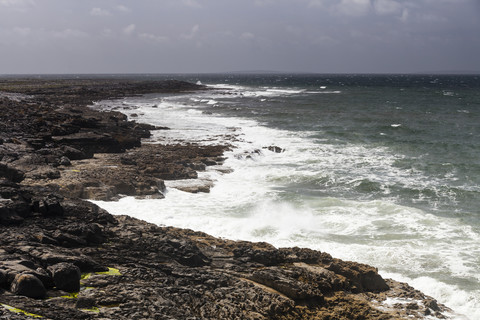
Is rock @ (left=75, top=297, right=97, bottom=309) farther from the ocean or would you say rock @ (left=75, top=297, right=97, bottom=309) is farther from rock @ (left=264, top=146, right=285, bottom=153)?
rock @ (left=264, top=146, right=285, bottom=153)

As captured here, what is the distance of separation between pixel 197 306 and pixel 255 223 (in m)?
7.66

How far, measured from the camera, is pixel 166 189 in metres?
19.9

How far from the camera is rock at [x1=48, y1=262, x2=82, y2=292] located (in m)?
8.12

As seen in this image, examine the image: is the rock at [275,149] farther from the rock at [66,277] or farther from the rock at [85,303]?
the rock at [85,303]

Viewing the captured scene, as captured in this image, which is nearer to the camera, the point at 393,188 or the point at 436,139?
the point at 393,188

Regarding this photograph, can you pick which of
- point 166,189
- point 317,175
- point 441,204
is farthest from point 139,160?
point 441,204

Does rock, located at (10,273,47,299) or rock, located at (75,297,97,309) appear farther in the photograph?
A: rock, located at (75,297,97,309)

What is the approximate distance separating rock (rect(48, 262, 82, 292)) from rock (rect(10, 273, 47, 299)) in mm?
405

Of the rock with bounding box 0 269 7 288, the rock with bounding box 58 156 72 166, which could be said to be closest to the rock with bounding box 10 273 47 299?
the rock with bounding box 0 269 7 288

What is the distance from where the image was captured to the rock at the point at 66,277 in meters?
8.12

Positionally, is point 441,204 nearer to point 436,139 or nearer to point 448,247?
point 448,247

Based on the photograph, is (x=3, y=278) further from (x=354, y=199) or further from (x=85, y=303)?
(x=354, y=199)

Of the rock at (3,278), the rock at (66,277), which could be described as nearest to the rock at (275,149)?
the rock at (66,277)

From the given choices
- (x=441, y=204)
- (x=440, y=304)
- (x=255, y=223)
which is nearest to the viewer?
(x=440, y=304)
